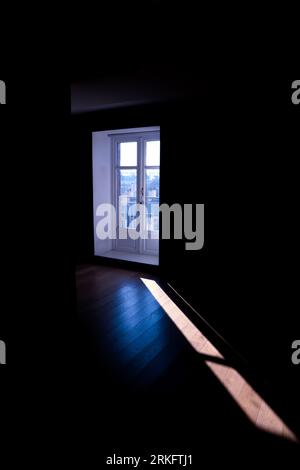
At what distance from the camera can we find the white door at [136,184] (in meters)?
6.01

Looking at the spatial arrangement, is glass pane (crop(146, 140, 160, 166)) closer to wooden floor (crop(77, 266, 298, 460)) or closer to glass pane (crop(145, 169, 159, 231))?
glass pane (crop(145, 169, 159, 231))

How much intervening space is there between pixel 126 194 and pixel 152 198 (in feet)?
2.05

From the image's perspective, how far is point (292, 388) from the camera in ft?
7.82

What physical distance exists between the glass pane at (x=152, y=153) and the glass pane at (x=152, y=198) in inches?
6.3

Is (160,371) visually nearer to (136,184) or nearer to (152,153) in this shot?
(136,184)

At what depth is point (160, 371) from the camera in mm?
2545

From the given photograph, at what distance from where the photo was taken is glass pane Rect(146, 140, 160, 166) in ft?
19.4

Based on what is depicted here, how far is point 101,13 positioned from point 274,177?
277 centimetres

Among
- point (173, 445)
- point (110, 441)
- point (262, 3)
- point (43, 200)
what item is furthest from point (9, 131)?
point (173, 445)

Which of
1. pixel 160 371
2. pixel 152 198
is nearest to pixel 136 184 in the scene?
pixel 152 198

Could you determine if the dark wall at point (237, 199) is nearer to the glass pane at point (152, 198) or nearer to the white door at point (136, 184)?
the white door at point (136, 184)

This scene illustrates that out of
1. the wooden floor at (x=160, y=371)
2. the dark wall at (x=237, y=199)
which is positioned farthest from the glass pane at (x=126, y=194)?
the wooden floor at (x=160, y=371)

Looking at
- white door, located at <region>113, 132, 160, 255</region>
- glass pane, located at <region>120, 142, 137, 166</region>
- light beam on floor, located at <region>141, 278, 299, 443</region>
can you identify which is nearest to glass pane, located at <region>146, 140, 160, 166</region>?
white door, located at <region>113, 132, 160, 255</region>

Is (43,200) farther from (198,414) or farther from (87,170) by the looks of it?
(87,170)
